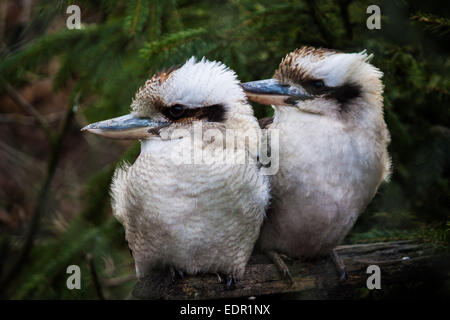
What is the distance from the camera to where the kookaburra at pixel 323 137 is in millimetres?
1764

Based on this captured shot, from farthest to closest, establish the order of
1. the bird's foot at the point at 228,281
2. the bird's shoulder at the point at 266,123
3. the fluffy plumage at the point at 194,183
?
the bird's shoulder at the point at 266,123 → the bird's foot at the point at 228,281 → the fluffy plumage at the point at 194,183

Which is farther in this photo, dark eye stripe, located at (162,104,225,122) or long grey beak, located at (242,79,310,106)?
long grey beak, located at (242,79,310,106)

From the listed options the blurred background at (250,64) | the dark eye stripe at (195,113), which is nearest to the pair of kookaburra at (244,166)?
the dark eye stripe at (195,113)

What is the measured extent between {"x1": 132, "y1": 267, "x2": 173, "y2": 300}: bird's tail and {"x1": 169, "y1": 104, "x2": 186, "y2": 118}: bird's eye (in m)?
0.54

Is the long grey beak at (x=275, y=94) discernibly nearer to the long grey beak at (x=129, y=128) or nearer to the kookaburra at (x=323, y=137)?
the kookaburra at (x=323, y=137)

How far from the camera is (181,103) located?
161 cm

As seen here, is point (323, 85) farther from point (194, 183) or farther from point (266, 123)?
point (194, 183)

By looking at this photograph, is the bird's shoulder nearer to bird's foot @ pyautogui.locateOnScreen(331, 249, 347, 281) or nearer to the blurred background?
the blurred background

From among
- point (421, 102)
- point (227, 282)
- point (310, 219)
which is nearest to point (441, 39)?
point (421, 102)

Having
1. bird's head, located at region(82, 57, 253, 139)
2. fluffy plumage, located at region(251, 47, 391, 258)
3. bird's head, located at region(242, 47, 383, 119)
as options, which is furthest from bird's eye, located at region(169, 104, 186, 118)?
fluffy plumage, located at region(251, 47, 391, 258)

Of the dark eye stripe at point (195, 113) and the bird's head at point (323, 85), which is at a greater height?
the bird's head at point (323, 85)

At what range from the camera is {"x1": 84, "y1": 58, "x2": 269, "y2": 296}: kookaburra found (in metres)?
1.60

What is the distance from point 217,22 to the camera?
2.33 m
